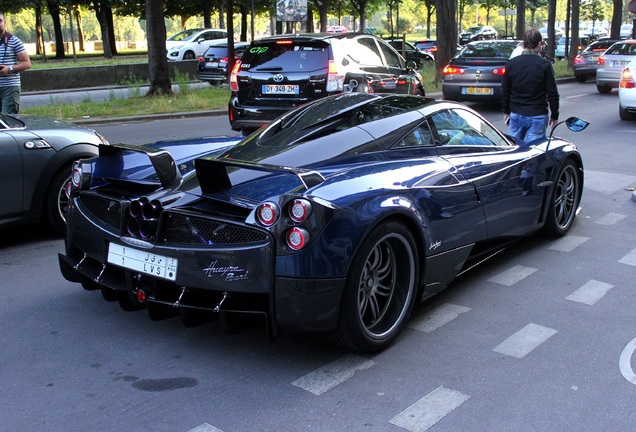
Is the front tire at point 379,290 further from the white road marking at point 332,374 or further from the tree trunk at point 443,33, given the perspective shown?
the tree trunk at point 443,33

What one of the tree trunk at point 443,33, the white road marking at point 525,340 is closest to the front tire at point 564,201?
the white road marking at point 525,340

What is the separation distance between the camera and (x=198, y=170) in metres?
4.05

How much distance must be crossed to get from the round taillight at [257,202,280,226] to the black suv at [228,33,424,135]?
7.24 metres

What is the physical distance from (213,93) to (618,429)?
18344 mm

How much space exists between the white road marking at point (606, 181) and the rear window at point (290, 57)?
13.4 ft

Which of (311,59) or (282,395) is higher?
(311,59)

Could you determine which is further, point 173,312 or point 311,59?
point 311,59

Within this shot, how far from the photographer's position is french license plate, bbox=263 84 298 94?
35.6 feet

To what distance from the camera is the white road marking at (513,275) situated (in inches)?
214

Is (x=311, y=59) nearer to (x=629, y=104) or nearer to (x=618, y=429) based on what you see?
(x=629, y=104)

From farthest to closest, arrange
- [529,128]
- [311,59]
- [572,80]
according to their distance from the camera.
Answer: [572,80] < [311,59] < [529,128]

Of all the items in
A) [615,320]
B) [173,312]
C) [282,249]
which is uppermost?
[282,249]

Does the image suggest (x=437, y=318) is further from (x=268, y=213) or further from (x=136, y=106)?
(x=136, y=106)

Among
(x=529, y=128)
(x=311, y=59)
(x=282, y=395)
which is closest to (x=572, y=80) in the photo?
(x=311, y=59)
